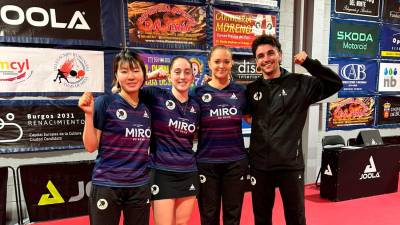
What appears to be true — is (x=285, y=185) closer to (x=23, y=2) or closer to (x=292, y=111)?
(x=292, y=111)

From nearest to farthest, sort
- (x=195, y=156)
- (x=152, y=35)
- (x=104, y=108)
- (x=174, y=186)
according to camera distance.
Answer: (x=104, y=108), (x=174, y=186), (x=195, y=156), (x=152, y=35)

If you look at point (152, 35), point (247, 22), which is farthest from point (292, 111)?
point (247, 22)

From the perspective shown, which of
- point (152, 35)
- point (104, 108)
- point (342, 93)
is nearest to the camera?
point (104, 108)

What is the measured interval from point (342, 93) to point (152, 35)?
3237 millimetres

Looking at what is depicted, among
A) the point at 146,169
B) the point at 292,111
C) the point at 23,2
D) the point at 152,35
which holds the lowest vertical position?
the point at 146,169

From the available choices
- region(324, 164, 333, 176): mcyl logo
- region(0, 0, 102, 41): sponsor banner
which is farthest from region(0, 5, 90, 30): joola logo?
region(324, 164, 333, 176): mcyl logo

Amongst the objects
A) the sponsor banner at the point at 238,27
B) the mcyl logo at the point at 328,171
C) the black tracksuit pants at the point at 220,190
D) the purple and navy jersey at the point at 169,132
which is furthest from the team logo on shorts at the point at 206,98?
the mcyl logo at the point at 328,171

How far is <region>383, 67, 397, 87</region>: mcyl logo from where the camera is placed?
19.1 feet

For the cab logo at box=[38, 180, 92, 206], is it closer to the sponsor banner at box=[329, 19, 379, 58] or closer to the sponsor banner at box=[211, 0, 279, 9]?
the sponsor banner at box=[211, 0, 279, 9]

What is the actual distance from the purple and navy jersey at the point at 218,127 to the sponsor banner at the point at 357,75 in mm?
3525

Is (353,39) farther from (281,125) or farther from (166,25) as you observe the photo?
(281,125)

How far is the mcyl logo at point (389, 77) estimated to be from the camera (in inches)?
229

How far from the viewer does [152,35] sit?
13.5 ft

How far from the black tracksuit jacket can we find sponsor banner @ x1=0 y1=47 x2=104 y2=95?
222 centimetres
